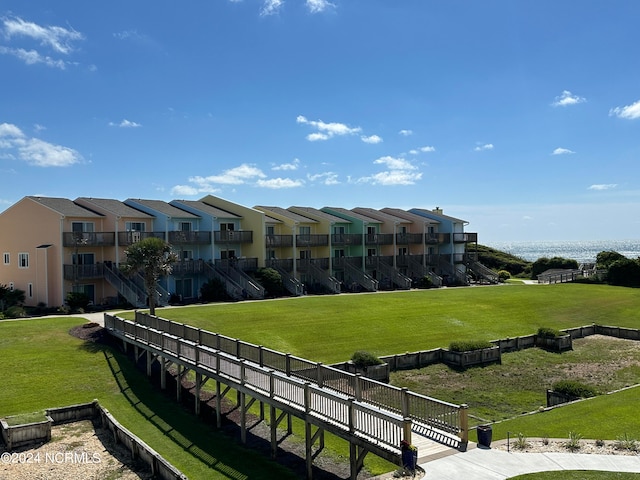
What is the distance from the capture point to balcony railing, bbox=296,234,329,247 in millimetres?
55019

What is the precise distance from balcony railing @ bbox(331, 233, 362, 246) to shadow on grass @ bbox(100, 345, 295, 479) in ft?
110

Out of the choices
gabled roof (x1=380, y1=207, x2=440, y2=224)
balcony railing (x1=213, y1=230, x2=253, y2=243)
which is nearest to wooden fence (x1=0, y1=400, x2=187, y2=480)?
balcony railing (x1=213, y1=230, x2=253, y2=243)

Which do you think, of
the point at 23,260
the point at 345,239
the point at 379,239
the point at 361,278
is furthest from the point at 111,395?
the point at 379,239

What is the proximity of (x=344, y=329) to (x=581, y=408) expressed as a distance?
15.8 m

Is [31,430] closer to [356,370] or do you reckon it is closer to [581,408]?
[356,370]

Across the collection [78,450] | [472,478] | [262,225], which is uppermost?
[262,225]

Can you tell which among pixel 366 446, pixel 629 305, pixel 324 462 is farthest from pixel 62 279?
pixel 629 305

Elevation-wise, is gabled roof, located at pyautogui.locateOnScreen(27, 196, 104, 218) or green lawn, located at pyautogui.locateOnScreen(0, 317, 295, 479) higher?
gabled roof, located at pyautogui.locateOnScreen(27, 196, 104, 218)

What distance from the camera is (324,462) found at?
1645cm

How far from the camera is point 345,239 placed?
58.8 metres

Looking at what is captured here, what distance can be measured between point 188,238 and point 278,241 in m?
8.88

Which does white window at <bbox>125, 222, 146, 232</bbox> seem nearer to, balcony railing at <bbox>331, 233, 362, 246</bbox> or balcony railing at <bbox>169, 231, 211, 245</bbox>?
balcony railing at <bbox>169, 231, 211, 245</bbox>

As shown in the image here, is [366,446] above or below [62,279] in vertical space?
below

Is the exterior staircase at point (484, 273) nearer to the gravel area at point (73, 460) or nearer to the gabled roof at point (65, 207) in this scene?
the gabled roof at point (65, 207)
